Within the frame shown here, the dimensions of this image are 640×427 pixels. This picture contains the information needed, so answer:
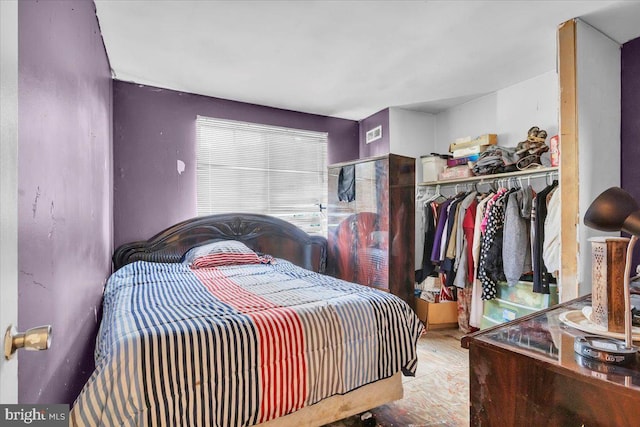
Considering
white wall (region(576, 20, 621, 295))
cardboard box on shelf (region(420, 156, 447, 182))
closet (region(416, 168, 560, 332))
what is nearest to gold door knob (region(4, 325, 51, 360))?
white wall (region(576, 20, 621, 295))

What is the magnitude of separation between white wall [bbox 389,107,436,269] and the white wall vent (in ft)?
0.64

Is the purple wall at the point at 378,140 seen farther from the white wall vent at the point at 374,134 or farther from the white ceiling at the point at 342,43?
the white ceiling at the point at 342,43

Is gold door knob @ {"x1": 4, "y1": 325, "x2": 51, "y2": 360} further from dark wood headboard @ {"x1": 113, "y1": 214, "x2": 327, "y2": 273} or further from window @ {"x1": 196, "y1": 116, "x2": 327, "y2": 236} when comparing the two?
window @ {"x1": 196, "y1": 116, "x2": 327, "y2": 236}

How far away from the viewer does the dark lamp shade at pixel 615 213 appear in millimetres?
778

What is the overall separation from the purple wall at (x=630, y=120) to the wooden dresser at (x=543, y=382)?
2.14m

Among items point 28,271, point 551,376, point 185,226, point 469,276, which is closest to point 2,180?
point 28,271

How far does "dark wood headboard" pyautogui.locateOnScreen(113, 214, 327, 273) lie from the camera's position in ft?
10.8

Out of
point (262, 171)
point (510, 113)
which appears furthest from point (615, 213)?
point (262, 171)

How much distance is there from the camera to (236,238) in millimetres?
3631

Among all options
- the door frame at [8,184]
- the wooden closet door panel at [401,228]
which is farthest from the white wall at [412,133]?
the door frame at [8,184]

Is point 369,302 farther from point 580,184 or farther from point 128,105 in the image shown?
point 128,105

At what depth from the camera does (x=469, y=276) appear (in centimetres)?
320

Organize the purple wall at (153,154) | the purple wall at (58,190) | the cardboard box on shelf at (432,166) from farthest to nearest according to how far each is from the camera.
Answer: the cardboard box on shelf at (432,166)
the purple wall at (153,154)
the purple wall at (58,190)

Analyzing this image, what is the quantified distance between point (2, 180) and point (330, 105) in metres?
3.54
